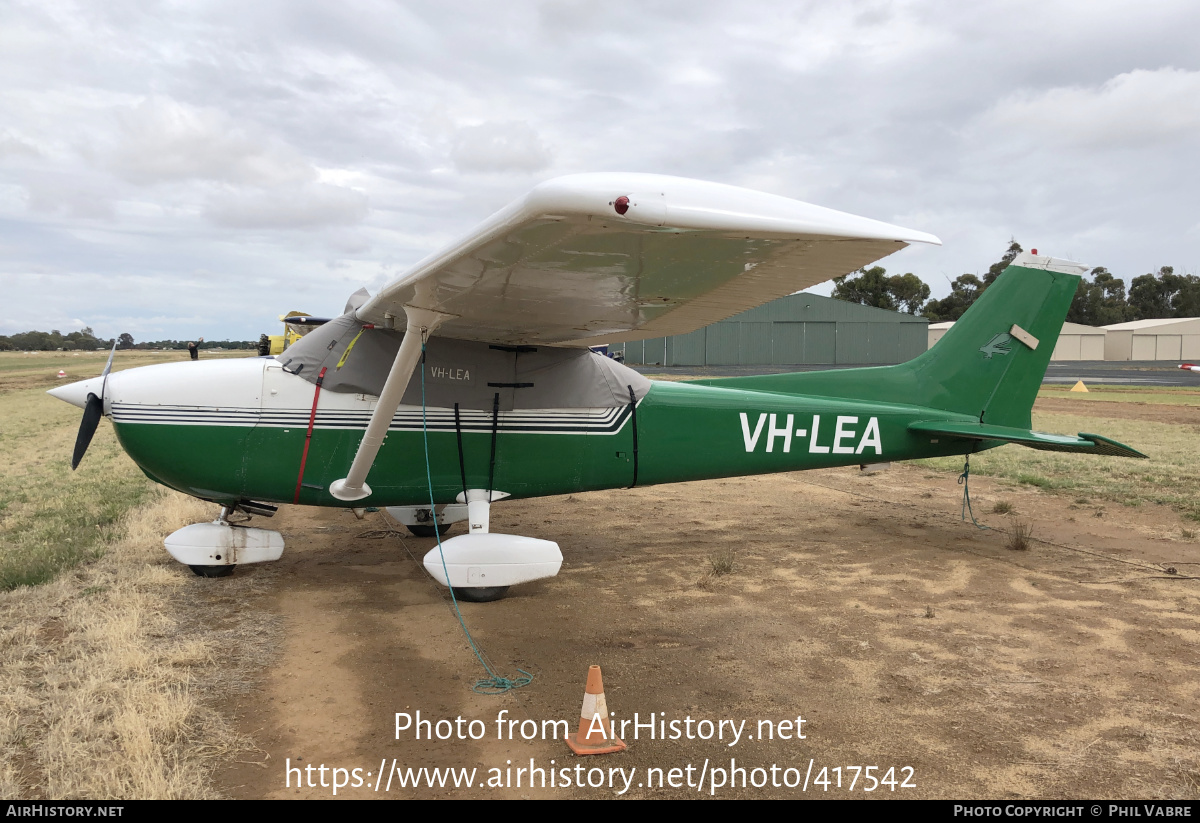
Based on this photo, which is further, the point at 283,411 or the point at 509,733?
the point at 283,411

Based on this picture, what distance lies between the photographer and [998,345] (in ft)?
24.2

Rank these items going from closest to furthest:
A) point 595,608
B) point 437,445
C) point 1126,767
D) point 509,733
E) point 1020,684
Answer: point 1126,767, point 509,733, point 1020,684, point 595,608, point 437,445

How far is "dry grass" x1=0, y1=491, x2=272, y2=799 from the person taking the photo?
2.91 meters

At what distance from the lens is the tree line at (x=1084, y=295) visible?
220 ft

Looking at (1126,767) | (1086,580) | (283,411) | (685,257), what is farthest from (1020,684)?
(283,411)

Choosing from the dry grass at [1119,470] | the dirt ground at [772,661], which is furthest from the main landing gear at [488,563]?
the dry grass at [1119,470]

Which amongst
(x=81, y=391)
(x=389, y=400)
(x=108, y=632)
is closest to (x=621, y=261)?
(x=389, y=400)

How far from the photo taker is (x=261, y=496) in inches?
219

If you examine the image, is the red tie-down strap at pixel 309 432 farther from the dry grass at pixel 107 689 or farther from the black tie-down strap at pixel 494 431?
the black tie-down strap at pixel 494 431

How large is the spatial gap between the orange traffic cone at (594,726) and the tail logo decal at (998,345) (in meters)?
Answer: 6.04

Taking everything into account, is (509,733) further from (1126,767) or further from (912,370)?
(912,370)

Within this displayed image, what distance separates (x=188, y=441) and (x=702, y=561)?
4432 millimetres

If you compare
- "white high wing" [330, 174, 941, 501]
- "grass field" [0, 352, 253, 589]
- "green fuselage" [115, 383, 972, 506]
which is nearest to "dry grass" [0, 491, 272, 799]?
"grass field" [0, 352, 253, 589]

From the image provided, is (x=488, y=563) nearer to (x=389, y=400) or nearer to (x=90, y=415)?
(x=389, y=400)
